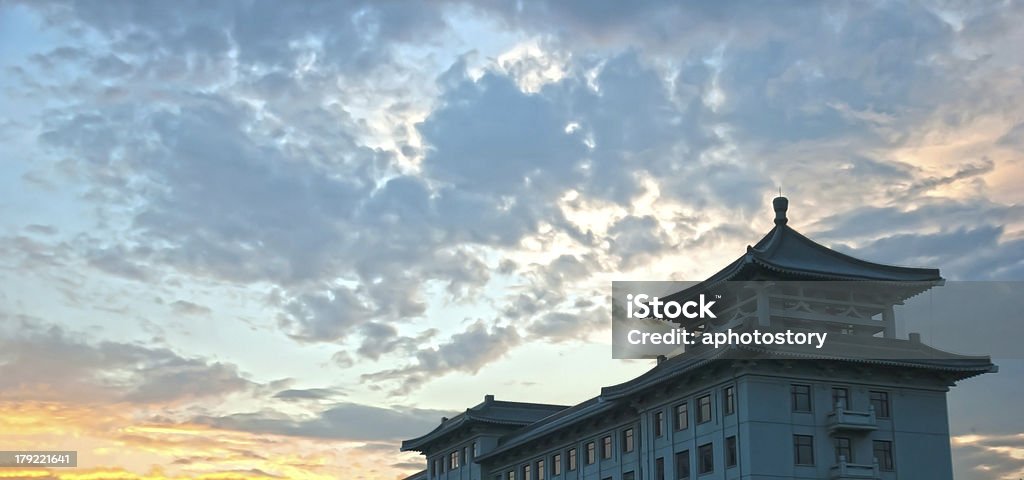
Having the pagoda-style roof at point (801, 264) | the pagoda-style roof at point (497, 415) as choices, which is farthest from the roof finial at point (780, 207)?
the pagoda-style roof at point (497, 415)

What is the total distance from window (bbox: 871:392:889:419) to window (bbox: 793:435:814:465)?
419 centimetres

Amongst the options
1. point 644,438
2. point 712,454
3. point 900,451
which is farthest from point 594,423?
point 900,451

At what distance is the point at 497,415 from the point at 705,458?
3099cm

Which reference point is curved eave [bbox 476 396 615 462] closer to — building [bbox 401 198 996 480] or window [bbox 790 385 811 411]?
building [bbox 401 198 996 480]

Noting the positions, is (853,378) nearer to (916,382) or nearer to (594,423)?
(916,382)

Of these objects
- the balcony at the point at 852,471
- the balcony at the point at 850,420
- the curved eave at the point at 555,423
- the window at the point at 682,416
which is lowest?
the balcony at the point at 852,471

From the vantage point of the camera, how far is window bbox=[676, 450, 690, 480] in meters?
61.9

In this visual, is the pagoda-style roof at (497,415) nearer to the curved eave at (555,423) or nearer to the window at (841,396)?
the curved eave at (555,423)

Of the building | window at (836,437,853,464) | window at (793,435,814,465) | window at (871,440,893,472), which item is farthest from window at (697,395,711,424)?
window at (871,440,893,472)

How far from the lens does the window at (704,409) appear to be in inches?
2389

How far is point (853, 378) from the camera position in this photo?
197ft

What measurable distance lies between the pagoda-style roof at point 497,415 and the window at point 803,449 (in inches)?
1319

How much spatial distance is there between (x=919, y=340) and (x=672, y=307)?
13788mm

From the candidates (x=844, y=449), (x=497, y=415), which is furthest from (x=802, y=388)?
(x=497, y=415)
